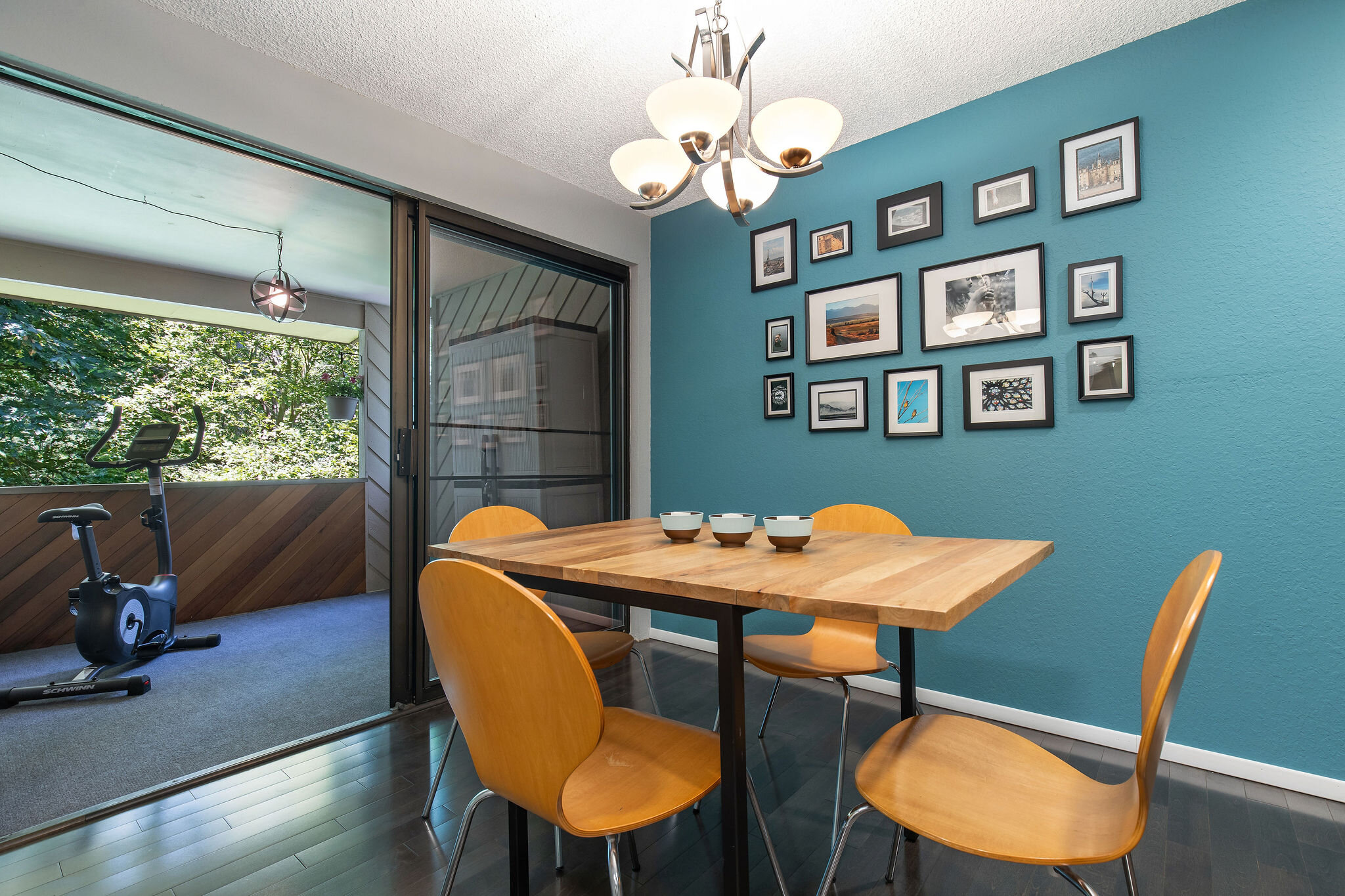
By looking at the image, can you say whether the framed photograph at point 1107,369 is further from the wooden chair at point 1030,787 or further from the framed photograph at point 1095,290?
the wooden chair at point 1030,787

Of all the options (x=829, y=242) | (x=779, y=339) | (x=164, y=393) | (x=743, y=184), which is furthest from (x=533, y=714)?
(x=164, y=393)

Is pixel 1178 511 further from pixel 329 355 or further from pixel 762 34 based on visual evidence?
pixel 329 355

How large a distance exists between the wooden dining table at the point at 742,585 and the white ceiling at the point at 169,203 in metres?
2.10

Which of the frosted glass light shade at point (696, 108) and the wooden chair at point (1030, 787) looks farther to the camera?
the frosted glass light shade at point (696, 108)

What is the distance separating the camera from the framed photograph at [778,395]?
119 inches

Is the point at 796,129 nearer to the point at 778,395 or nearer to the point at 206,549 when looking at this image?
the point at 778,395

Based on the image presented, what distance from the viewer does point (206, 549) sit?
13.8 ft

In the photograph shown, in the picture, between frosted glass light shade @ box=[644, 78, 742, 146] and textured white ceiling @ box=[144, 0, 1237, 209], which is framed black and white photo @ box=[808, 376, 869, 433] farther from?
frosted glass light shade @ box=[644, 78, 742, 146]

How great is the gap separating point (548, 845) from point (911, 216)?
271cm

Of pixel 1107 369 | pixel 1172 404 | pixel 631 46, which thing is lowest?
pixel 1172 404

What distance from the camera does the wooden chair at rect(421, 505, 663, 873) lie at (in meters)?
1.78

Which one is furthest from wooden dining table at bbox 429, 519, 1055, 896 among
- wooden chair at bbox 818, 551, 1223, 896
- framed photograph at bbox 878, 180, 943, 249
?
framed photograph at bbox 878, 180, 943, 249

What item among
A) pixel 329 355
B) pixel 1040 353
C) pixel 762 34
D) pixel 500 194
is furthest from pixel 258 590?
pixel 1040 353

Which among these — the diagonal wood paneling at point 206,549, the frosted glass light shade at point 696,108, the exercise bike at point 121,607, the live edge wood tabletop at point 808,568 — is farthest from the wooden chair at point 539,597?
the diagonal wood paneling at point 206,549
